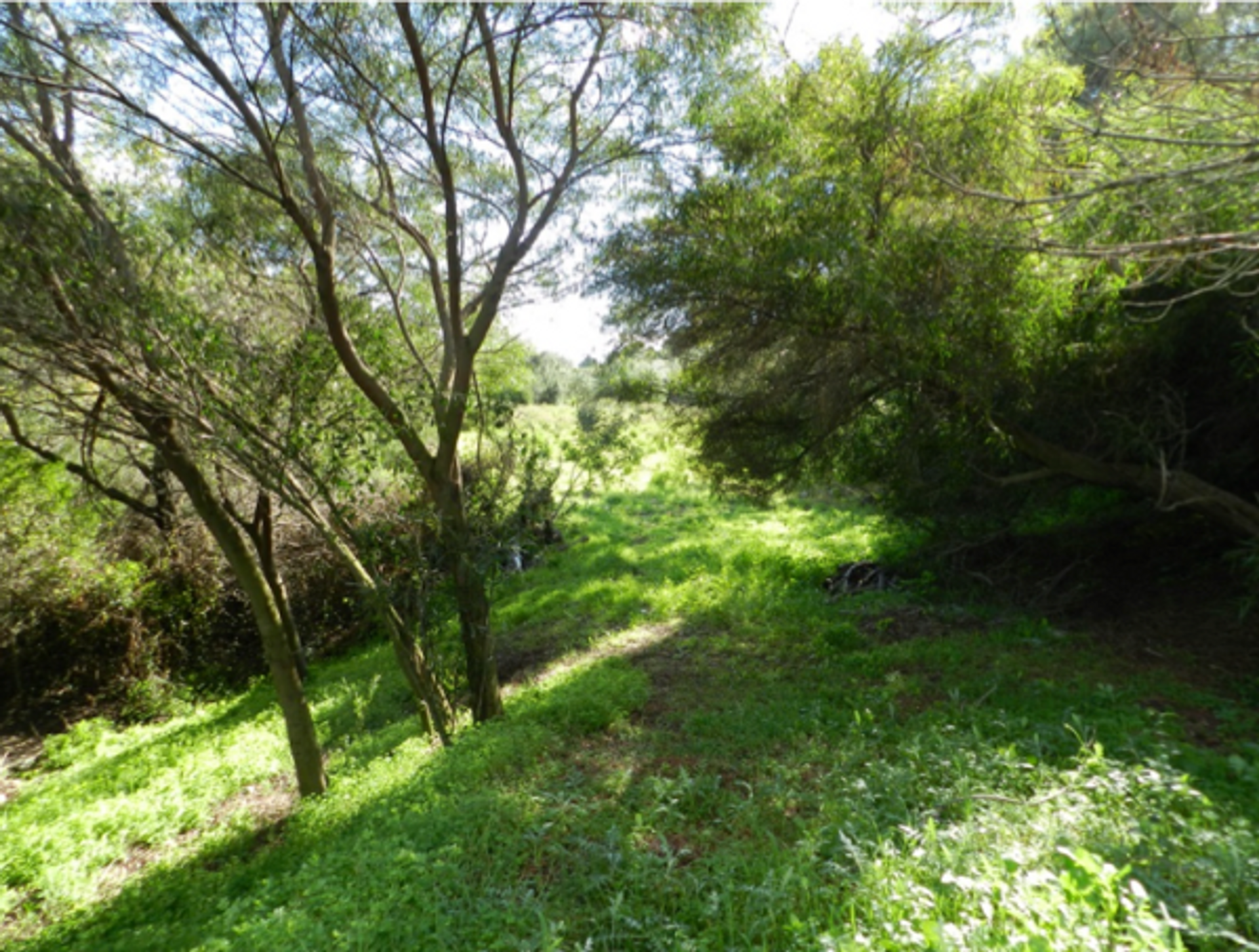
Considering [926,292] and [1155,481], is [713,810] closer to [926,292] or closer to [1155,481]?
[926,292]

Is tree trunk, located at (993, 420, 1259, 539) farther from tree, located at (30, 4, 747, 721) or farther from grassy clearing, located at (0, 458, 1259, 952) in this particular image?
tree, located at (30, 4, 747, 721)

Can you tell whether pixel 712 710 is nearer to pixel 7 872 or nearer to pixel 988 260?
pixel 988 260

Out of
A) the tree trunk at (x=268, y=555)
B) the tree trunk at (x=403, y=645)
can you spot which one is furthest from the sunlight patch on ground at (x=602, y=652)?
the tree trunk at (x=268, y=555)

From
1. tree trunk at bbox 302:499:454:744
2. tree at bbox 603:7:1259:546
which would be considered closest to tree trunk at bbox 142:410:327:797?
tree trunk at bbox 302:499:454:744

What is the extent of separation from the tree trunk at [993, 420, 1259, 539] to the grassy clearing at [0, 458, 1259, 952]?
→ 1.57m

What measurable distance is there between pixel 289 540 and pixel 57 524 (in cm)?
247

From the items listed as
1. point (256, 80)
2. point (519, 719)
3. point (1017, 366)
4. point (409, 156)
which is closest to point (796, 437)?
point (1017, 366)

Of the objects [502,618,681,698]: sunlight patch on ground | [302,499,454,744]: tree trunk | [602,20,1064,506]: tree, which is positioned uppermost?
[602,20,1064,506]: tree

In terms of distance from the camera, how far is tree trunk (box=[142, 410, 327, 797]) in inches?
167

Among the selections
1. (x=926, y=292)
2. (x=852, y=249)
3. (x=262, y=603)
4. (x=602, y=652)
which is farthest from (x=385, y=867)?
(x=926, y=292)

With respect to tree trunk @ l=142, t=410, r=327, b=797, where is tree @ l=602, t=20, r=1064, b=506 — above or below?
above

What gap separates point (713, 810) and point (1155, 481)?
5.25 meters

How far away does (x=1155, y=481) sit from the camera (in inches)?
229

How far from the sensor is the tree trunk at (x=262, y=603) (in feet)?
13.9
